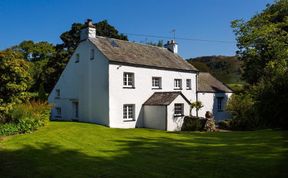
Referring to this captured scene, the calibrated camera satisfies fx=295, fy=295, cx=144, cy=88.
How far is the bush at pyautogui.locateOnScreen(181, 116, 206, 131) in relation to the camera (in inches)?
1075

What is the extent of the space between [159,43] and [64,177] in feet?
188

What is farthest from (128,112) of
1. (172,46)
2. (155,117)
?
(172,46)

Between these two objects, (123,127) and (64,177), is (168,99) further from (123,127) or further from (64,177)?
(64,177)

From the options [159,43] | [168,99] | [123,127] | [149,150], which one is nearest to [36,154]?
[149,150]

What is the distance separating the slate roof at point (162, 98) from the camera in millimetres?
26845

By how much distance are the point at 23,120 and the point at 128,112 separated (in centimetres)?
1043

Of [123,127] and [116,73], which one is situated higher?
[116,73]

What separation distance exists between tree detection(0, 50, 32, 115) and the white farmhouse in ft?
24.0

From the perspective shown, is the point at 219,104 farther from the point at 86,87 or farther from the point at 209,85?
the point at 86,87

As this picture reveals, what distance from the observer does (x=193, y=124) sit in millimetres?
27531

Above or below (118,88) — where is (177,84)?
above

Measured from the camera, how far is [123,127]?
26578mm

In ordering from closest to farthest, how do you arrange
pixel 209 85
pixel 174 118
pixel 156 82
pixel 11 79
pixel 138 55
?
pixel 11 79
pixel 174 118
pixel 138 55
pixel 156 82
pixel 209 85

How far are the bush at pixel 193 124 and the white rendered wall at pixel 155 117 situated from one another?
245 cm
